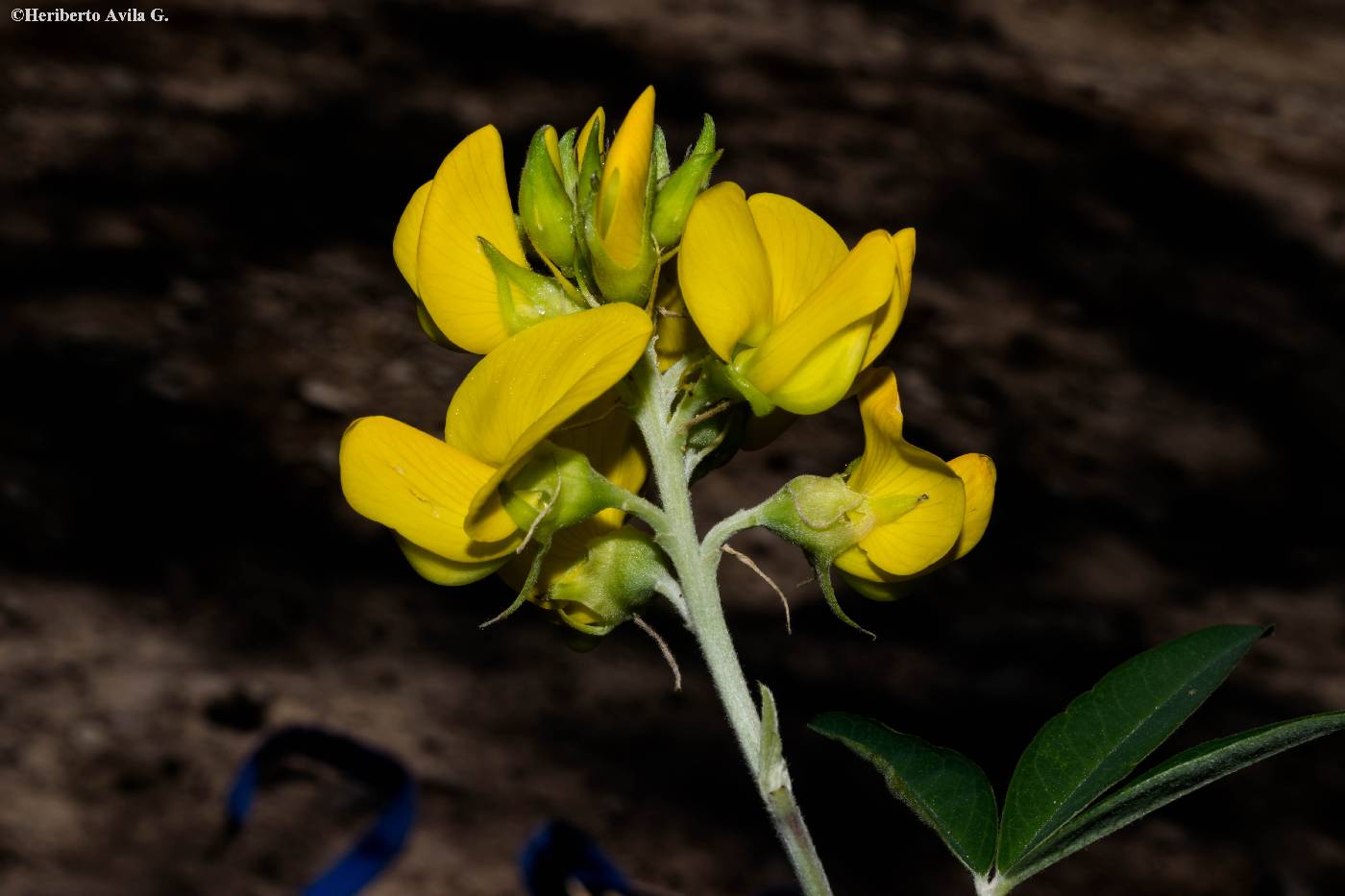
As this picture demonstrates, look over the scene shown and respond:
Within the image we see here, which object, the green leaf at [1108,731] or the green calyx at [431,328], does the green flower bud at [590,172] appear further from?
the green leaf at [1108,731]

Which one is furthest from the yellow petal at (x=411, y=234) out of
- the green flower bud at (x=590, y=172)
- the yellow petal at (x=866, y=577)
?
the yellow petal at (x=866, y=577)

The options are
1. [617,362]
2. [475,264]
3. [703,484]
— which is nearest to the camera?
[617,362]

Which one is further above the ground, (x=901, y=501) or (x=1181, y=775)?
(x=901, y=501)

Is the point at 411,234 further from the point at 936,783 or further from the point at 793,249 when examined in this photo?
the point at 936,783

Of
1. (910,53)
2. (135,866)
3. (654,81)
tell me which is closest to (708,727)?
Result: (135,866)

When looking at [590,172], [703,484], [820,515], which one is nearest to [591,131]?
[590,172]

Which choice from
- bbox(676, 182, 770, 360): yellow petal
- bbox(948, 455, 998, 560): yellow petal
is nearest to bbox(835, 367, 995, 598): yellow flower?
bbox(948, 455, 998, 560): yellow petal

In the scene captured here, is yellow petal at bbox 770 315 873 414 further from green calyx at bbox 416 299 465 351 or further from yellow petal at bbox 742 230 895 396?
green calyx at bbox 416 299 465 351
